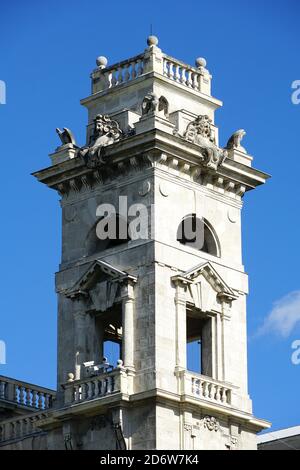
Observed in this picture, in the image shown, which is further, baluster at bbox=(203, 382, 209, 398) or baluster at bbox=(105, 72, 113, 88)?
baluster at bbox=(105, 72, 113, 88)

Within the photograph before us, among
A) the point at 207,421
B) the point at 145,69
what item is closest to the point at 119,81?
the point at 145,69

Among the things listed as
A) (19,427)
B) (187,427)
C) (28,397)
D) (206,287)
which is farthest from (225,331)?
(28,397)

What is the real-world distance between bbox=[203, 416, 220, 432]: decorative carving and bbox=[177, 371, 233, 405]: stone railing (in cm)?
57

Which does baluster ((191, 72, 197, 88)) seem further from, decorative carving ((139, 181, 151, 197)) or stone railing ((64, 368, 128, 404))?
stone railing ((64, 368, 128, 404))

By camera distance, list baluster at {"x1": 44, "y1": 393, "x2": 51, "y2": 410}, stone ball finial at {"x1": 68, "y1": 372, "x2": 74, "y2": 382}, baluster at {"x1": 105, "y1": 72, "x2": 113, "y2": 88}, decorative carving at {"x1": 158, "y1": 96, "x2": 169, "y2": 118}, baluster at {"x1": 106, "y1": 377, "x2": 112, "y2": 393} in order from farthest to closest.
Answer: baluster at {"x1": 44, "y1": 393, "x2": 51, "y2": 410} < baluster at {"x1": 105, "y1": 72, "x2": 113, "y2": 88} < decorative carving at {"x1": 158, "y1": 96, "x2": 169, "y2": 118} < stone ball finial at {"x1": 68, "y1": 372, "x2": 74, "y2": 382} < baluster at {"x1": 106, "y1": 377, "x2": 112, "y2": 393}

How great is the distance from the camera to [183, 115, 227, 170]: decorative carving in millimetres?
84000

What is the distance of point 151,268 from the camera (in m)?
81.9

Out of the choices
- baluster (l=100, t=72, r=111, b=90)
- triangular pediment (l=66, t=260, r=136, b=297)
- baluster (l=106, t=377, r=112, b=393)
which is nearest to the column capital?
triangular pediment (l=66, t=260, r=136, b=297)

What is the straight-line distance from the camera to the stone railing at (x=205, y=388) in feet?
266

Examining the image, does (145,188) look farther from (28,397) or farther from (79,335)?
(28,397)

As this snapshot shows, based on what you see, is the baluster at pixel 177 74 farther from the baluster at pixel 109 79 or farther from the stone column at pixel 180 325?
the stone column at pixel 180 325

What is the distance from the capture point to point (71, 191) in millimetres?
85562

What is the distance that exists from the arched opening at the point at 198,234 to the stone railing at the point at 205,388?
4.71 meters

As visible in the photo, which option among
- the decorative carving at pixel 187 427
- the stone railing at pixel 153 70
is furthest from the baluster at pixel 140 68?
the decorative carving at pixel 187 427
